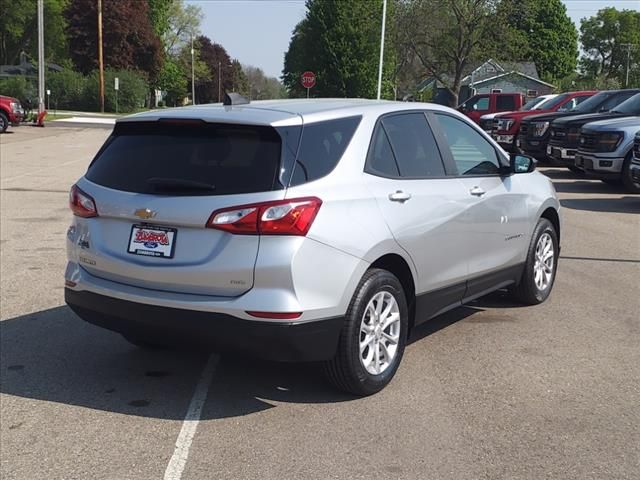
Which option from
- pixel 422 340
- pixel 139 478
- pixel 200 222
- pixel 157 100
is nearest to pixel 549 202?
pixel 422 340

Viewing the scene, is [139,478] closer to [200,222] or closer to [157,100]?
[200,222]

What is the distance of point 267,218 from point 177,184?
0.63 m

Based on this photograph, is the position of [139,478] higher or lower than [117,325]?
lower

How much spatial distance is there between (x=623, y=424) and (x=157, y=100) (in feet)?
278

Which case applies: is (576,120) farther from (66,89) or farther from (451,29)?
(66,89)

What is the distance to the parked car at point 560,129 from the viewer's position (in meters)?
17.1

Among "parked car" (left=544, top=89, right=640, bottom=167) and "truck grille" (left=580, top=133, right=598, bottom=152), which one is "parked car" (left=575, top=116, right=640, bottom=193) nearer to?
"truck grille" (left=580, top=133, right=598, bottom=152)

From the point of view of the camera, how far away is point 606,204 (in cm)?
1353

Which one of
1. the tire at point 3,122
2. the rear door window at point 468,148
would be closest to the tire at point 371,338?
the rear door window at point 468,148

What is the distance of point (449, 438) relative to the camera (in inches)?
161

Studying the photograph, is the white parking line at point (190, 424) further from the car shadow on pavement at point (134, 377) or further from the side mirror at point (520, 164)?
the side mirror at point (520, 164)

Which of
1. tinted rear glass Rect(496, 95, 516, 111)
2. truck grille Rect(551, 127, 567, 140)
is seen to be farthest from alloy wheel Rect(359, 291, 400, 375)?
tinted rear glass Rect(496, 95, 516, 111)

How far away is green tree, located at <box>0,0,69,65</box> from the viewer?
75.3 meters

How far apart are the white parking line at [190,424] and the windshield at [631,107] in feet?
44.8
